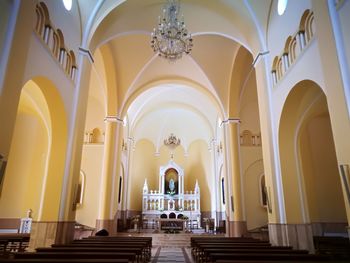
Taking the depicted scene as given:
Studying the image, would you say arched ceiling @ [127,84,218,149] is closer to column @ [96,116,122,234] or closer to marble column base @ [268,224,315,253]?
column @ [96,116,122,234]

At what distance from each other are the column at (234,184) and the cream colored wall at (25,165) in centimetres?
866

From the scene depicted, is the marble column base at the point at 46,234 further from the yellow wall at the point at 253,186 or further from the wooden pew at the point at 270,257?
the yellow wall at the point at 253,186

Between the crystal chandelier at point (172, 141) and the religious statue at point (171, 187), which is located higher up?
the crystal chandelier at point (172, 141)

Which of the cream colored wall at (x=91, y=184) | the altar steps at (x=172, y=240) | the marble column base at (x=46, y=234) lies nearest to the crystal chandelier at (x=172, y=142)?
the cream colored wall at (x=91, y=184)

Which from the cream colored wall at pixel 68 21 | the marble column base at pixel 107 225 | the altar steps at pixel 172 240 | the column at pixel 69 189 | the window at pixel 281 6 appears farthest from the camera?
the altar steps at pixel 172 240

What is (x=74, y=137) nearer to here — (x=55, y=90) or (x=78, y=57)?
(x=55, y=90)

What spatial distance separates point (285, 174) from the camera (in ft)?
23.3

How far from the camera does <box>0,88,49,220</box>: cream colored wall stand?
12008 millimetres

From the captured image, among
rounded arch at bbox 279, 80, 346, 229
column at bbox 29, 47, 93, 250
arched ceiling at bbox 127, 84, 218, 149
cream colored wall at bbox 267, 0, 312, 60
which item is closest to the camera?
cream colored wall at bbox 267, 0, 312, 60

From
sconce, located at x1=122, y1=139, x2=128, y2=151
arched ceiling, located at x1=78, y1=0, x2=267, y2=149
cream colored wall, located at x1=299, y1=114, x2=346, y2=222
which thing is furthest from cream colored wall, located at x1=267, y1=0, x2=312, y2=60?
sconce, located at x1=122, y1=139, x2=128, y2=151

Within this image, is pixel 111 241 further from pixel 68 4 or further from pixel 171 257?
pixel 68 4

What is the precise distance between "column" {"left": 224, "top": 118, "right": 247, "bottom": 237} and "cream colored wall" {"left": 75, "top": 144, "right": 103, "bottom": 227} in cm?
716

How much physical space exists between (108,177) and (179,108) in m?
8.96

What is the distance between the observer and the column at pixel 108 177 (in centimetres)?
1205
